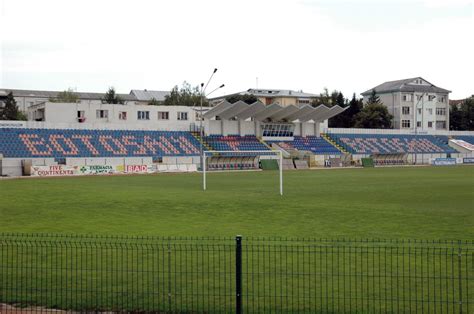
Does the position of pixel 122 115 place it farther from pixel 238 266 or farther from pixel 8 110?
pixel 238 266

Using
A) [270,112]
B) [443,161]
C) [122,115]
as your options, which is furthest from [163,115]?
[443,161]

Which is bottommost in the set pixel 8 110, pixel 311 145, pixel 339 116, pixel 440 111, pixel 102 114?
pixel 311 145

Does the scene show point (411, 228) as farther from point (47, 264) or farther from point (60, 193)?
point (60, 193)

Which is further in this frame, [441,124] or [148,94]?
[148,94]

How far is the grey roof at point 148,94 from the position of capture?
176 meters

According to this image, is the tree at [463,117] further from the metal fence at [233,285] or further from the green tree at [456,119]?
the metal fence at [233,285]

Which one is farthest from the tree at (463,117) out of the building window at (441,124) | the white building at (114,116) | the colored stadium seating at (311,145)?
the white building at (114,116)

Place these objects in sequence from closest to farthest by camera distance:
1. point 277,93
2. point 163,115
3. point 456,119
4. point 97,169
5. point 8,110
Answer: point 97,169
point 163,115
point 8,110
point 456,119
point 277,93

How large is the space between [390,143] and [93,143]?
180ft

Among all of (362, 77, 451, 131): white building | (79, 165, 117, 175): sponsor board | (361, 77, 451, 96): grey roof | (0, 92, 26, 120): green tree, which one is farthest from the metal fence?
(361, 77, 451, 96): grey roof

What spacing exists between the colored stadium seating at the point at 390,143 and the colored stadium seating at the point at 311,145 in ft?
10.7

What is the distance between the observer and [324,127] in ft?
346

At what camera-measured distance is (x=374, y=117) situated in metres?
125

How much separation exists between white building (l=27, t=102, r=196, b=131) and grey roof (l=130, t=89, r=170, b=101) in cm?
7908
